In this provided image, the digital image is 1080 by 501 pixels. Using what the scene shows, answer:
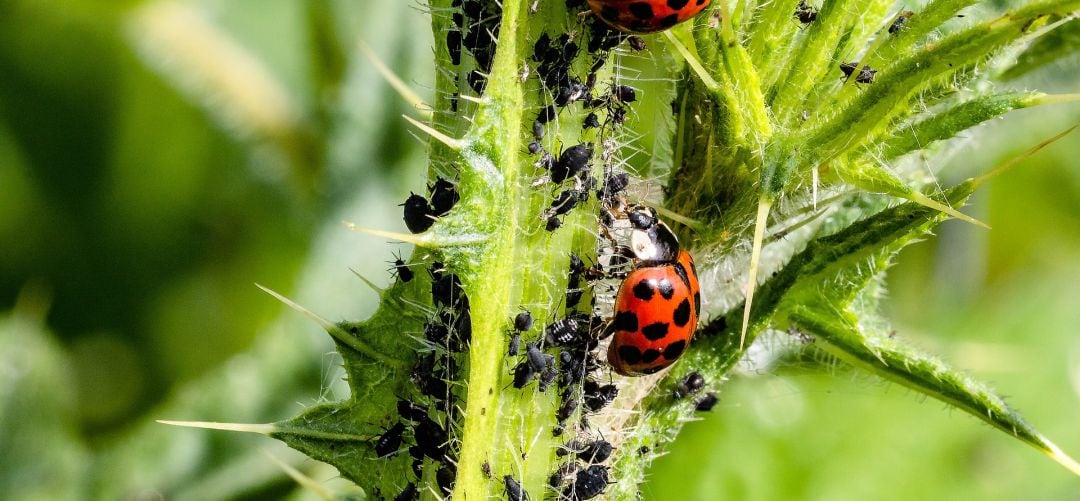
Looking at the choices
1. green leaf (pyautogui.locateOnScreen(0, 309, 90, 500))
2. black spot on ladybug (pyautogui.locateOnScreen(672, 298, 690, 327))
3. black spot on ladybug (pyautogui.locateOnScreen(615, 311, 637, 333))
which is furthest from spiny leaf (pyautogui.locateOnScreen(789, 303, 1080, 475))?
green leaf (pyautogui.locateOnScreen(0, 309, 90, 500))

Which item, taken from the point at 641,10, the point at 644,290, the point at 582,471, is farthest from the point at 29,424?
the point at 641,10

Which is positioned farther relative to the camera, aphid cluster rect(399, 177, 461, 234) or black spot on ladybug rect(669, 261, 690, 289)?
black spot on ladybug rect(669, 261, 690, 289)

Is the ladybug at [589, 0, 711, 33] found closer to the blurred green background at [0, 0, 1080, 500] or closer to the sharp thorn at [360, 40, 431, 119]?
the sharp thorn at [360, 40, 431, 119]

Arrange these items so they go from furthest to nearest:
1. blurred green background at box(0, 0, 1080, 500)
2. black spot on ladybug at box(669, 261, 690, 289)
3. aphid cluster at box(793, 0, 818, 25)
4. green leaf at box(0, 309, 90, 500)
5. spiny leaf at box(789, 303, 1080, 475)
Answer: blurred green background at box(0, 0, 1080, 500)
green leaf at box(0, 309, 90, 500)
black spot on ladybug at box(669, 261, 690, 289)
aphid cluster at box(793, 0, 818, 25)
spiny leaf at box(789, 303, 1080, 475)

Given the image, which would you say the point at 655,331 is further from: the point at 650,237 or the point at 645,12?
the point at 645,12

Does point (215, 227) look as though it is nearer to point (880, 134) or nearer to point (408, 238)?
point (408, 238)

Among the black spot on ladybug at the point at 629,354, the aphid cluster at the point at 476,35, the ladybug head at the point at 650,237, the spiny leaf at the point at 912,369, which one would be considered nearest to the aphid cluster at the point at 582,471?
the black spot on ladybug at the point at 629,354

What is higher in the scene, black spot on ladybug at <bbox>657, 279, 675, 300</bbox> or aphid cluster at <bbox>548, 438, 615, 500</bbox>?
black spot on ladybug at <bbox>657, 279, 675, 300</bbox>
